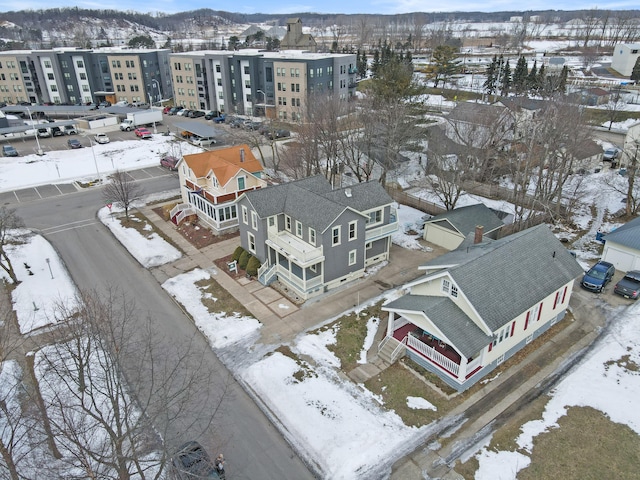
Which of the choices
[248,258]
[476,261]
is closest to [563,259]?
[476,261]

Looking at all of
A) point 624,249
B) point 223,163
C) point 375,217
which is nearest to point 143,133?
point 223,163

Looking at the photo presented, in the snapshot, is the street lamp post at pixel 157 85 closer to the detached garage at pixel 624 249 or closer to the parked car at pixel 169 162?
the parked car at pixel 169 162

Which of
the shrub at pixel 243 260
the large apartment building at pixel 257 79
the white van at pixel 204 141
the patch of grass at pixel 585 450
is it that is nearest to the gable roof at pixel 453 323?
the patch of grass at pixel 585 450

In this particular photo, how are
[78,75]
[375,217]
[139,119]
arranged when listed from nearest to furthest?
[375,217], [139,119], [78,75]

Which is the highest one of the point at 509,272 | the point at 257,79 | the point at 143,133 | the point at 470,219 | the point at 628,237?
the point at 257,79

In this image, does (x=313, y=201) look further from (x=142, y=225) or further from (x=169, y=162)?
(x=169, y=162)

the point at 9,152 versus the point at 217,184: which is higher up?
the point at 217,184

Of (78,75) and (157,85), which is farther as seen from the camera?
(157,85)
